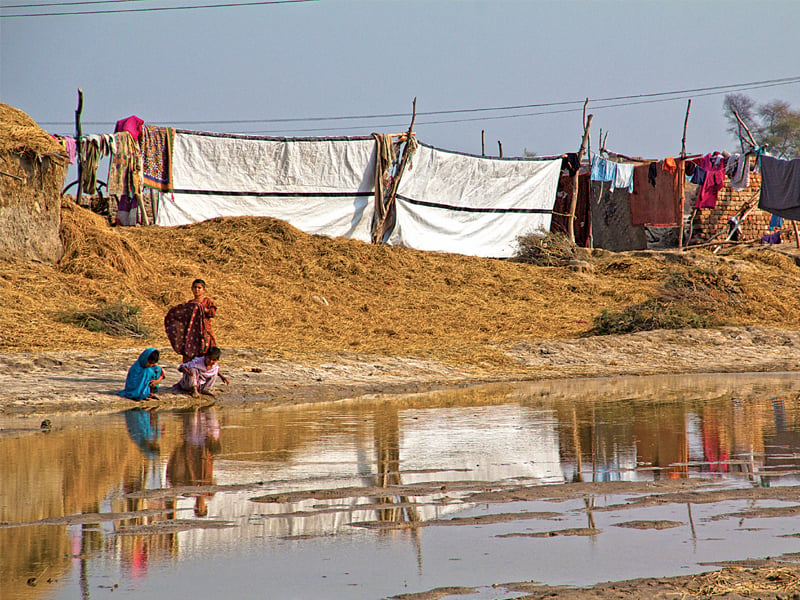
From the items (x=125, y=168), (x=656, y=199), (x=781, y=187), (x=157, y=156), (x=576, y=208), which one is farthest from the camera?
(x=576, y=208)

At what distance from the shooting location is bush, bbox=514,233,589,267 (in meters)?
23.4

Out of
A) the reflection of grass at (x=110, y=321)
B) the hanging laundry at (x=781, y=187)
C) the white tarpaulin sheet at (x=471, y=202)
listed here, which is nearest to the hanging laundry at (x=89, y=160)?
the reflection of grass at (x=110, y=321)

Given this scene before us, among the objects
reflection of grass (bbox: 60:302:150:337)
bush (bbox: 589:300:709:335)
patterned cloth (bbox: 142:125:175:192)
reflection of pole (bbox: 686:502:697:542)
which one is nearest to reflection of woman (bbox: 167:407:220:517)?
reflection of pole (bbox: 686:502:697:542)

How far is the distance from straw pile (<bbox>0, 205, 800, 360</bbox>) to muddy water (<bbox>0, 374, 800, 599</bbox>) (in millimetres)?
5389

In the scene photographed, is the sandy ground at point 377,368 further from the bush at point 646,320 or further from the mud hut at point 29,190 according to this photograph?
the mud hut at point 29,190

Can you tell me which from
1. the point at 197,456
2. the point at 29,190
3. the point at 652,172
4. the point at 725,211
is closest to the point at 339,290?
the point at 29,190

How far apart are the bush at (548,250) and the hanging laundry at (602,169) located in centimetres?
261

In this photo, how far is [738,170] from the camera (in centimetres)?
2498

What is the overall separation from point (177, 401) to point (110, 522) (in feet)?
18.9

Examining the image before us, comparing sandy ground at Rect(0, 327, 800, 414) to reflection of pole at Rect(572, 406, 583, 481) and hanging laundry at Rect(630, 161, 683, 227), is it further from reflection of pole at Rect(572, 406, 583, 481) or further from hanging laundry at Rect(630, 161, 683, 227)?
hanging laundry at Rect(630, 161, 683, 227)

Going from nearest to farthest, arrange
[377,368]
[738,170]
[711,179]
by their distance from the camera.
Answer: [377,368] → [738,170] → [711,179]

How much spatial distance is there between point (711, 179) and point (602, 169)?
272 cm

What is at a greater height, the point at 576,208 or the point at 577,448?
the point at 576,208

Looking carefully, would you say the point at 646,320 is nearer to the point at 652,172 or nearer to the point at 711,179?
the point at 711,179
